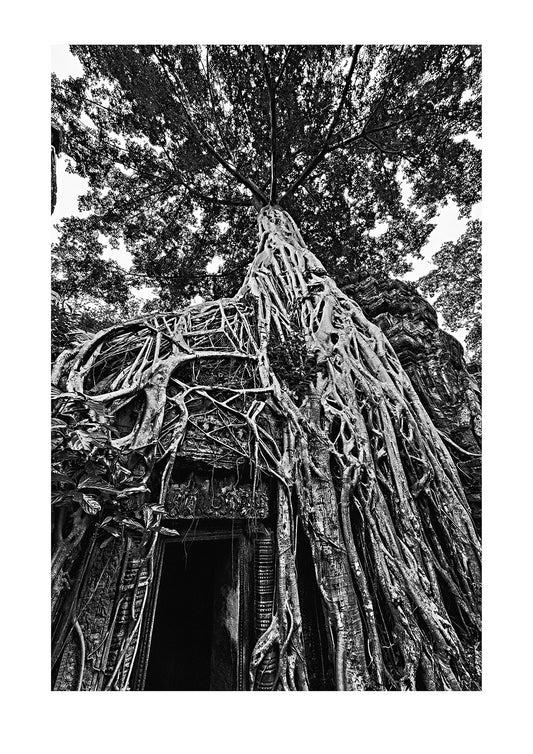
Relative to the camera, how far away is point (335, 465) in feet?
5.46

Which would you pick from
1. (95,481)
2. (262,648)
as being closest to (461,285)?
(262,648)

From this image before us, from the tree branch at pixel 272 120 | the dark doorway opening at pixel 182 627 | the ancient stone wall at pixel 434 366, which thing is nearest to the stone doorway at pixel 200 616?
the dark doorway opening at pixel 182 627

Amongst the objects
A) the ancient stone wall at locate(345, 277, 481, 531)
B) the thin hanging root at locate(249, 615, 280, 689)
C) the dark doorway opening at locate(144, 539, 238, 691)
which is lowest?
the dark doorway opening at locate(144, 539, 238, 691)

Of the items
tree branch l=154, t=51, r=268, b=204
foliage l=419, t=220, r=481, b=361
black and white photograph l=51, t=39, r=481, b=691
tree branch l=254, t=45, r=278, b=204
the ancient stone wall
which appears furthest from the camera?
foliage l=419, t=220, r=481, b=361

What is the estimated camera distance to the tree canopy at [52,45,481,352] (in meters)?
3.01

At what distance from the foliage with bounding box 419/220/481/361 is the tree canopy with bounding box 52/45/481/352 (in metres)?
0.03

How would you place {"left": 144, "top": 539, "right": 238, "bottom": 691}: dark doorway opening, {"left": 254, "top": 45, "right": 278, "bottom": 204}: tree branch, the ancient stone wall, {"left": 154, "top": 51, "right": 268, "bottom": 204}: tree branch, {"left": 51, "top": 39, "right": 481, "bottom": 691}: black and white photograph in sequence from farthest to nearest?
{"left": 154, "top": 51, "right": 268, "bottom": 204}: tree branch, {"left": 254, "top": 45, "right": 278, "bottom": 204}: tree branch, {"left": 144, "top": 539, "right": 238, "bottom": 691}: dark doorway opening, the ancient stone wall, {"left": 51, "top": 39, "right": 481, "bottom": 691}: black and white photograph

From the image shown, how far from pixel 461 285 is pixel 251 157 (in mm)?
2870

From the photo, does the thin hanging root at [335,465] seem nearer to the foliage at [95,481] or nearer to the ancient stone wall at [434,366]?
the foliage at [95,481]

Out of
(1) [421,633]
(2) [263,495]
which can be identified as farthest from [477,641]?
(2) [263,495]

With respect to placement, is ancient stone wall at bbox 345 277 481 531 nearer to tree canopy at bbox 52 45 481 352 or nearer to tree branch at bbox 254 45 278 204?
tree canopy at bbox 52 45 481 352

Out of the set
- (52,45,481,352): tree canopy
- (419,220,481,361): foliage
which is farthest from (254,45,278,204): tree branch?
(419,220,481,361): foliage

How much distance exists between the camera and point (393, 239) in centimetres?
450
